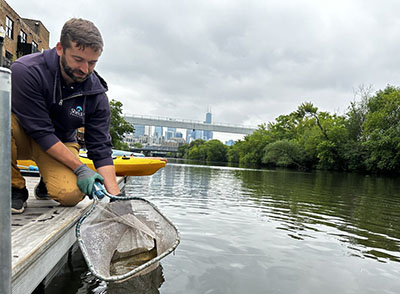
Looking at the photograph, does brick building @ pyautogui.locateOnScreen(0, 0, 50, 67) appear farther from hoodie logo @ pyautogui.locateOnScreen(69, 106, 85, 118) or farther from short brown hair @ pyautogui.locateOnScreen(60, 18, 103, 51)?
short brown hair @ pyautogui.locateOnScreen(60, 18, 103, 51)

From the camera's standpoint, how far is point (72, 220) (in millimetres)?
2754

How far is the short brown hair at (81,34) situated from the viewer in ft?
8.29

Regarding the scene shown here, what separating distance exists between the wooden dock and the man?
177 mm

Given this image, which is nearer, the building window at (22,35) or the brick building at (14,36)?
the brick building at (14,36)

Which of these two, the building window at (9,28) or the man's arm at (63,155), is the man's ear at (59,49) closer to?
the man's arm at (63,155)

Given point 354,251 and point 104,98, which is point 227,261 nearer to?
point 354,251

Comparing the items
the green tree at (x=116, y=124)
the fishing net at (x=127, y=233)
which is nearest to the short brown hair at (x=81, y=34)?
the fishing net at (x=127, y=233)

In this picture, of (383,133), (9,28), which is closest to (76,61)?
(9,28)

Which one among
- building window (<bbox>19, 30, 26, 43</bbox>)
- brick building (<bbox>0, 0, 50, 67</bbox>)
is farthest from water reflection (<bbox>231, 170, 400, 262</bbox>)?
building window (<bbox>19, 30, 26, 43</bbox>)

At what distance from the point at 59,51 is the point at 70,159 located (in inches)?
37.7

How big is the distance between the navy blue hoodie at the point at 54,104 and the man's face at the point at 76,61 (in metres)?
0.10

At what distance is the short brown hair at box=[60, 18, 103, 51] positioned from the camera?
8.29 feet

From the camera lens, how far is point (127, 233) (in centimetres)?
287

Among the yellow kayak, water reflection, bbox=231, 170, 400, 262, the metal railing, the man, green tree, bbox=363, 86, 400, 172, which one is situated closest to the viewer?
the metal railing
